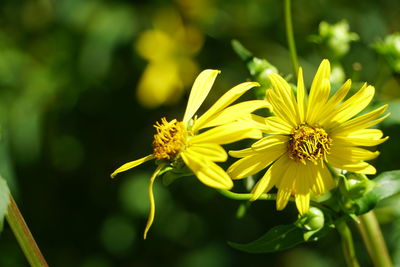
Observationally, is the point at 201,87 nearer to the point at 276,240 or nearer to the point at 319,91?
the point at 319,91

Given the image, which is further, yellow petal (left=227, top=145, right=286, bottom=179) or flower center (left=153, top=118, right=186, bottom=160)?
flower center (left=153, top=118, right=186, bottom=160)

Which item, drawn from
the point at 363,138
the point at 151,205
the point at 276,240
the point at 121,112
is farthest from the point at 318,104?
the point at 121,112

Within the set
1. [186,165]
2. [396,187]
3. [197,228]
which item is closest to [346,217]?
[396,187]

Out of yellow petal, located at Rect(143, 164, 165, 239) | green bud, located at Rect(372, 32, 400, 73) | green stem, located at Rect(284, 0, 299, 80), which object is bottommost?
yellow petal, located at Rect(143, 164, 165, 239)

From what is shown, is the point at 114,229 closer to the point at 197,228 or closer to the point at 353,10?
the point at 197,228

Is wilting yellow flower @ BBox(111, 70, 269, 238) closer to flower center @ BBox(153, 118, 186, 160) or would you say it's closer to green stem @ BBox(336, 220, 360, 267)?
flower center @ BBox(153, 118, 186, 160)

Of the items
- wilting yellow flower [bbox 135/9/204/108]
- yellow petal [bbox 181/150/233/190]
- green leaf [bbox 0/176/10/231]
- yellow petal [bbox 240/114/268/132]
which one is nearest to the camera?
green leaf [bbox 0/176/10/231]

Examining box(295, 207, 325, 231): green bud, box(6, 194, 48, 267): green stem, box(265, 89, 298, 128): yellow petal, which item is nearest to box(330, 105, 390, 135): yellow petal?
box(265, 89, 298, 128): yellow petal
